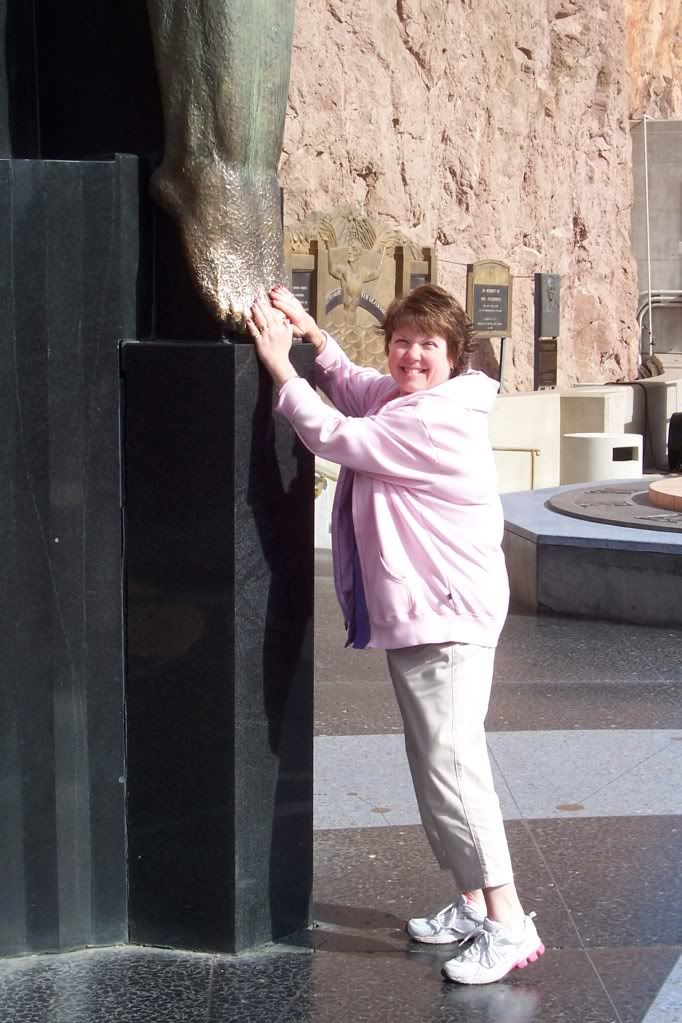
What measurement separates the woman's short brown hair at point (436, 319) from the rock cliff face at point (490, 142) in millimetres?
12110

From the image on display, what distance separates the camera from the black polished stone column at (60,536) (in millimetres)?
2957

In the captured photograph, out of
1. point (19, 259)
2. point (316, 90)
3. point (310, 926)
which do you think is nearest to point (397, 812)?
point (310, 926)

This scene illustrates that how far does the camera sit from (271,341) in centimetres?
302

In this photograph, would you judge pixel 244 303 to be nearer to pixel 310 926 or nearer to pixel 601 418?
pixel 310 926

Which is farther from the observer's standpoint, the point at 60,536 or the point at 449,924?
the point at 449,924

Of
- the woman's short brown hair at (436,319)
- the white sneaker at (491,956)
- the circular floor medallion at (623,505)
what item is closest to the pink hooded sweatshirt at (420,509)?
the woman's short brown hair at (436,319)

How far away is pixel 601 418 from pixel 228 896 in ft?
53.6

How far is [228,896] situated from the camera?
3.10 m

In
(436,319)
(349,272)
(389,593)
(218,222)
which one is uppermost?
(349,272)

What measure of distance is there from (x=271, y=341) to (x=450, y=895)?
1.49m

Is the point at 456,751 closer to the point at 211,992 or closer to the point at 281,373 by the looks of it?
the point at 211,992

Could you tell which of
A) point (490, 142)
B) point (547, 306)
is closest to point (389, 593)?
point (547, 306)

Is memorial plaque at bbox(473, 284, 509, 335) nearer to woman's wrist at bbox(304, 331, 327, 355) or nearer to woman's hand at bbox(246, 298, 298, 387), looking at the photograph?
woman's wrist at bbox(304, 331, 327, 355)

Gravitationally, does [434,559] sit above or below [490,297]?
below
